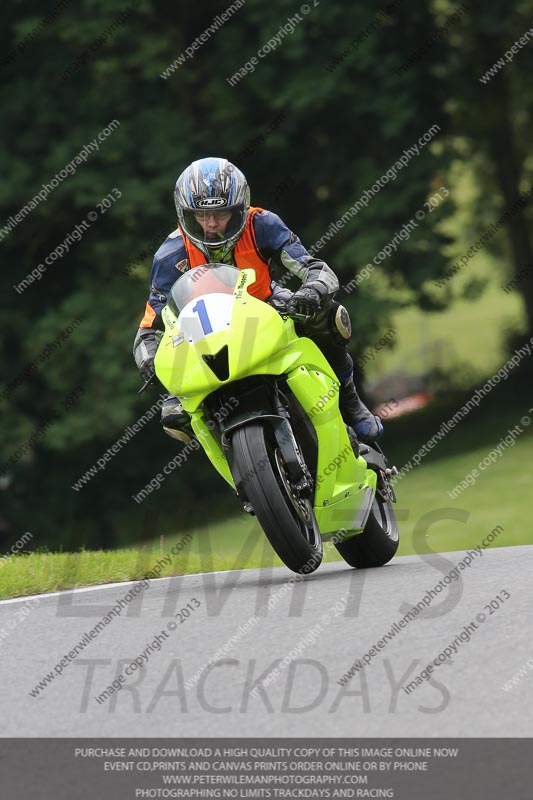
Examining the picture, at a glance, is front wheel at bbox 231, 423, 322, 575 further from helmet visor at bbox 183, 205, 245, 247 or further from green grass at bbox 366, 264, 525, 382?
green grass at bbox 366, 264, 525, 382

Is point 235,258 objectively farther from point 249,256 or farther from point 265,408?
point 265,408

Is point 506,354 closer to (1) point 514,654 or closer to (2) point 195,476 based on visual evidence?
(2) point 195,476

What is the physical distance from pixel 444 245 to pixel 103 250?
5358 millimetres

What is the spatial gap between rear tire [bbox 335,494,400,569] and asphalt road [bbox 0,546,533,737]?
0.79 metres

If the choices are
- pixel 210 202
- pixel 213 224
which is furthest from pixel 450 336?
pixel 210 202

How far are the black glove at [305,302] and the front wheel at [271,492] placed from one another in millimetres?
Answer: 779

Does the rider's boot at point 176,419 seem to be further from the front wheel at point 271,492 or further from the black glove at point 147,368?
the front wheel at point 271,492

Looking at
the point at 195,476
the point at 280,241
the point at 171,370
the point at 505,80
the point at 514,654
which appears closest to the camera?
the point at 514,654

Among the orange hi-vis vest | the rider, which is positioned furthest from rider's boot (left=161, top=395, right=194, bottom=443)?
the orange hi-vis vest

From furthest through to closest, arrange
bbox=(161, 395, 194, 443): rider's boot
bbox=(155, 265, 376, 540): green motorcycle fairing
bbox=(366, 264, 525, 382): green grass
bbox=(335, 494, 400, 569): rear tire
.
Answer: bbox=(366, 264, 525, 382): green grass → bbox=(335, 494, 400, 569): rear tire → bbox=(161, 395, 194, 443): rider's boot → bbox=(155, 265, 376, 540): green motorcycle fairing

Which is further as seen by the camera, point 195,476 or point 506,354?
point 506,354

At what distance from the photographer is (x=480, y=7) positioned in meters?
21.9

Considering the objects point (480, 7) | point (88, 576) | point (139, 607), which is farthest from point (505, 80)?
point (139, 607)

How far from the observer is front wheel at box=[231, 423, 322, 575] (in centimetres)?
618
